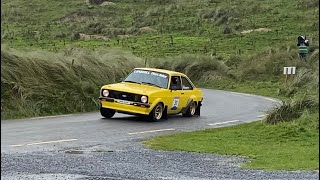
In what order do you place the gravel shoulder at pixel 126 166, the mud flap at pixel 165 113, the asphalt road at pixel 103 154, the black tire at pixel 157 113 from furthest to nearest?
1. the mud flap at pixel 165 113
2. the black tire at pixel 157 113
3. the asphalt road at pixel 103 154
4. the gravel shoulder at pixel 126 166

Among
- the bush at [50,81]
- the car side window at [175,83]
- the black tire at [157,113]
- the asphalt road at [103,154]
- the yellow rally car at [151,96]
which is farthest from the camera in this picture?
the bush at [50,81]

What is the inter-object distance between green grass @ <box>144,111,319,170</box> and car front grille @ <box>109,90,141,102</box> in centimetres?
235

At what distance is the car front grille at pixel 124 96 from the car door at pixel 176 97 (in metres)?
1.41

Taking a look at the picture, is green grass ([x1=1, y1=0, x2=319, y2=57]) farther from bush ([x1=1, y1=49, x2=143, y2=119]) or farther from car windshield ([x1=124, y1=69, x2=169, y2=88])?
car windshield ([x1=124, y1=69, x2=169, y2=88])

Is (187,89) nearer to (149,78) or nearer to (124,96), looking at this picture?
(149,78)

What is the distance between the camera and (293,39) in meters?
52.2

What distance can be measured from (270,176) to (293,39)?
141 feet

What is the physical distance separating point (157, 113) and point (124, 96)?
3.66 ft

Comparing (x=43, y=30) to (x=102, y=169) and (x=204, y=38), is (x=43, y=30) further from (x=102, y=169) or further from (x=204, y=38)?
(x=102, y=169)

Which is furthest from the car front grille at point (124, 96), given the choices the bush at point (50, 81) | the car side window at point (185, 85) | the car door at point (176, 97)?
the bush at point (50, 81)

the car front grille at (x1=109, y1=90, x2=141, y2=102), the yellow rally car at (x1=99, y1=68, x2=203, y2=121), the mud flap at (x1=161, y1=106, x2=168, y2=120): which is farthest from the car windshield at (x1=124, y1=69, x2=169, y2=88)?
the car front grille at (x1=109, y1=90, x2=141, y2=102)

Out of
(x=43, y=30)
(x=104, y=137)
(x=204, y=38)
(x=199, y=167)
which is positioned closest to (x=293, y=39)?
(x=204, y=38)

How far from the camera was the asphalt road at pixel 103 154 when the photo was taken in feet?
33.6

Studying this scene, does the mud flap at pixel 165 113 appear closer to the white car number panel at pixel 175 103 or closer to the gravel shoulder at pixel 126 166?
the white car number panel at pixel 175 103
